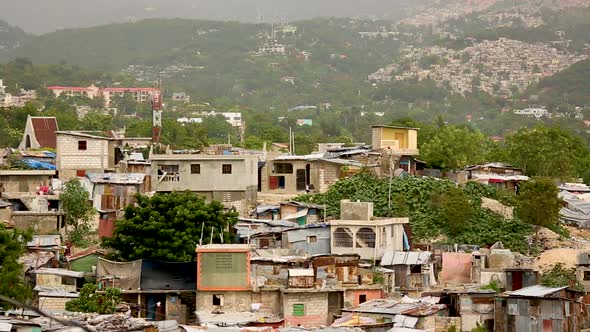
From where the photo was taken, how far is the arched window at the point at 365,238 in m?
31.8

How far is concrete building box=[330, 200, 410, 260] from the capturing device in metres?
31.8

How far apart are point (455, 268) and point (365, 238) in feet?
6.71

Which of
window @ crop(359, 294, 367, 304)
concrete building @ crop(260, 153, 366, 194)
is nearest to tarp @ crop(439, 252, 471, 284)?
window @ crop(359, 294, 367, 304)

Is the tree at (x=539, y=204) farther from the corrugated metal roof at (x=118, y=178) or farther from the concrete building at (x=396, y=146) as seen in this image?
the corrugated metal roof at (x=118, y=178)

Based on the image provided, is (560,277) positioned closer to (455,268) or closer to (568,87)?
(455,268)

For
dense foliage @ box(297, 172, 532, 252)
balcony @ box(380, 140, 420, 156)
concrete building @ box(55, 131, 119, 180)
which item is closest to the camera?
dense foliage @ box(297, 172, 532, 252)

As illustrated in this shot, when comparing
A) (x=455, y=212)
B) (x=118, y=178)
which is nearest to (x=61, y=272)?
(x=118, y=178)

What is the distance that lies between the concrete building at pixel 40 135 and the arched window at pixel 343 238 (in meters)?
17.9

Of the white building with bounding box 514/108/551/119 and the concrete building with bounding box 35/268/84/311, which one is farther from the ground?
the white building with bounding box 514/108/551/119

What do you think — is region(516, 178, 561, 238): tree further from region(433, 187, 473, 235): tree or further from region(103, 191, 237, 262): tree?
region(103, 191, 237, 262): tree

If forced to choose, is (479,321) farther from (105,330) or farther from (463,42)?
(463,42)

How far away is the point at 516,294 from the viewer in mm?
27875

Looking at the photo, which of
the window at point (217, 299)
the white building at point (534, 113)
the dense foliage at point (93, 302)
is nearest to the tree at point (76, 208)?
the window at point (217, 299)

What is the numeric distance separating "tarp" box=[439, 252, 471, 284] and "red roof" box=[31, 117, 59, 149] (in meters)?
19.4
